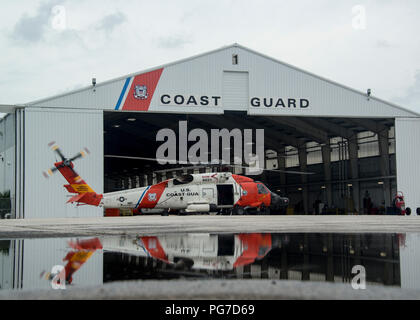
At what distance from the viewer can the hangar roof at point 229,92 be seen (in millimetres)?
22984

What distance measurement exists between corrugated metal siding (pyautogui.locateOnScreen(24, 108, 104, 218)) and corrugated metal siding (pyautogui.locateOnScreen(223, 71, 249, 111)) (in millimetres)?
6622

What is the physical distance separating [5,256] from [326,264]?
3158 millimetres

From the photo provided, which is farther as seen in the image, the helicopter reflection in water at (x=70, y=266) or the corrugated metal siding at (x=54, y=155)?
the corrugated metal siding at (x=54, y=155)

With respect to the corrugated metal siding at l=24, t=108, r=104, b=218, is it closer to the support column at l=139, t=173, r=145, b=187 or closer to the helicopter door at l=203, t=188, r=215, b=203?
the helicopter door at l=203, t=188, r=215, b=203

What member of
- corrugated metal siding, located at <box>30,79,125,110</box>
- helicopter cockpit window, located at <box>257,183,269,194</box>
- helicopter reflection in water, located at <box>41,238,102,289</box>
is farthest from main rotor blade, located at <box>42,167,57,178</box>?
helicopter reflection in water, located at <box>41,238,102,289</box>

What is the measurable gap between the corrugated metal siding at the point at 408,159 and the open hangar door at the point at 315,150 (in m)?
1.94

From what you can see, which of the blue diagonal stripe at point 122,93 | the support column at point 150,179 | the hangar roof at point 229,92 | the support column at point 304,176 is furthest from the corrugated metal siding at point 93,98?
the support column at point 150,179

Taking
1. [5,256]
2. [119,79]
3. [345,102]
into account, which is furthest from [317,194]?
[5,256]

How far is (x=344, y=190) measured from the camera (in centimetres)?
3681

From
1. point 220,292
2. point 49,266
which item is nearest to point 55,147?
point 49,266

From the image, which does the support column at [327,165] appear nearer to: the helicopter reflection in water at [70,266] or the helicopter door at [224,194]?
the helicopter door at [224,194]

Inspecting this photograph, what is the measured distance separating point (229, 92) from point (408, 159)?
424 inches

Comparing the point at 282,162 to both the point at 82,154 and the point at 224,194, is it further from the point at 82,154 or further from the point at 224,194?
the point at 82,154

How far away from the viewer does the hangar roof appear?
2298 cm
